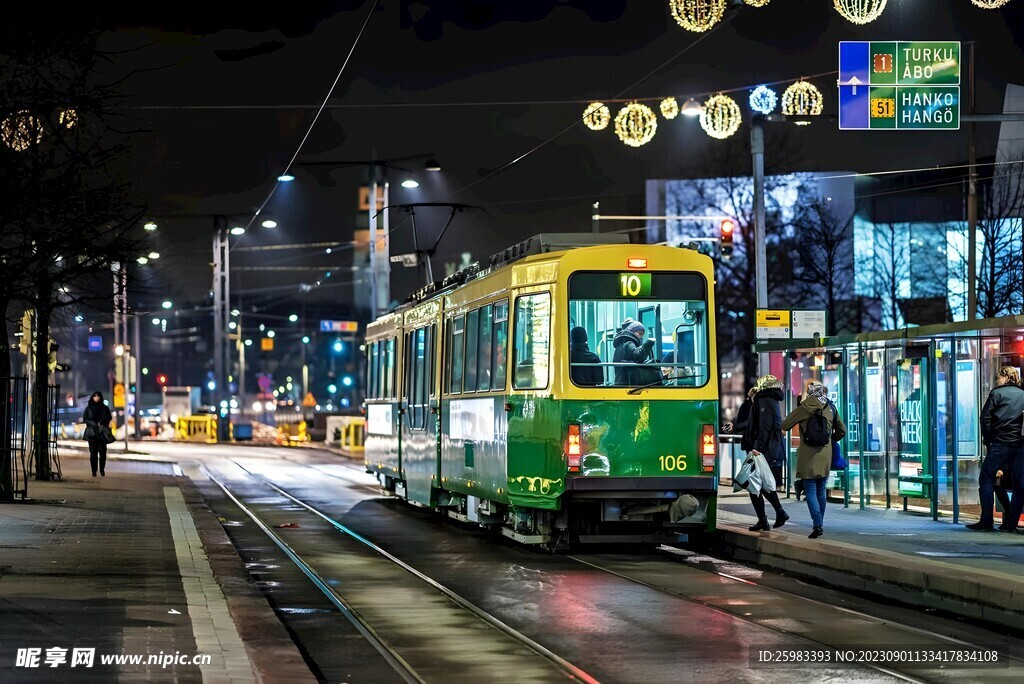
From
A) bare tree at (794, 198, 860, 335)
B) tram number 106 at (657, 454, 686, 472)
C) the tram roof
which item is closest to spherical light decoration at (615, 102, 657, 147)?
the tram roof

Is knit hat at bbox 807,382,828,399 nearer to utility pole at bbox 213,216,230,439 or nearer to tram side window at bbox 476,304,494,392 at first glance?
tram side window at bbox 476,304,494,392

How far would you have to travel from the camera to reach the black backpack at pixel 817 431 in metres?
17.3

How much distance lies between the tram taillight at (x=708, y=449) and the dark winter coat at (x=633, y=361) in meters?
0.80

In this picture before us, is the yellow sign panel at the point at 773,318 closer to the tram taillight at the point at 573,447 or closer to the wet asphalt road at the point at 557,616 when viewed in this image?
the wet asphalt road at the point at 557,616

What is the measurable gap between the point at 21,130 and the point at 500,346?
5.76 m

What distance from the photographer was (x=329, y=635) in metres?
11.5

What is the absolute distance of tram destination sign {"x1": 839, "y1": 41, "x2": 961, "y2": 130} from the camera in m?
22.6

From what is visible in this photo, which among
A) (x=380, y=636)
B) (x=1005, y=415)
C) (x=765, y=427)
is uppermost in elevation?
(x=1005, y=415)

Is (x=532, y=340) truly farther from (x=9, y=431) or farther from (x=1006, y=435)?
(x=9, y=431)

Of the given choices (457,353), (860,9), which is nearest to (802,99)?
(860,9)

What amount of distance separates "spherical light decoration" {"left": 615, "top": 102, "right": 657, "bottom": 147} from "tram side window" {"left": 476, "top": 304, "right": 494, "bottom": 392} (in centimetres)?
939

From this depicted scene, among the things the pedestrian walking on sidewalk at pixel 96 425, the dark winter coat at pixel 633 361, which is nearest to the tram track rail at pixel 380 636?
the dark winter coat at pixel 633 361

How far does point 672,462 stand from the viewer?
16.9 meters

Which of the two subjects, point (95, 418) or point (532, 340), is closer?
point (532, 340)
